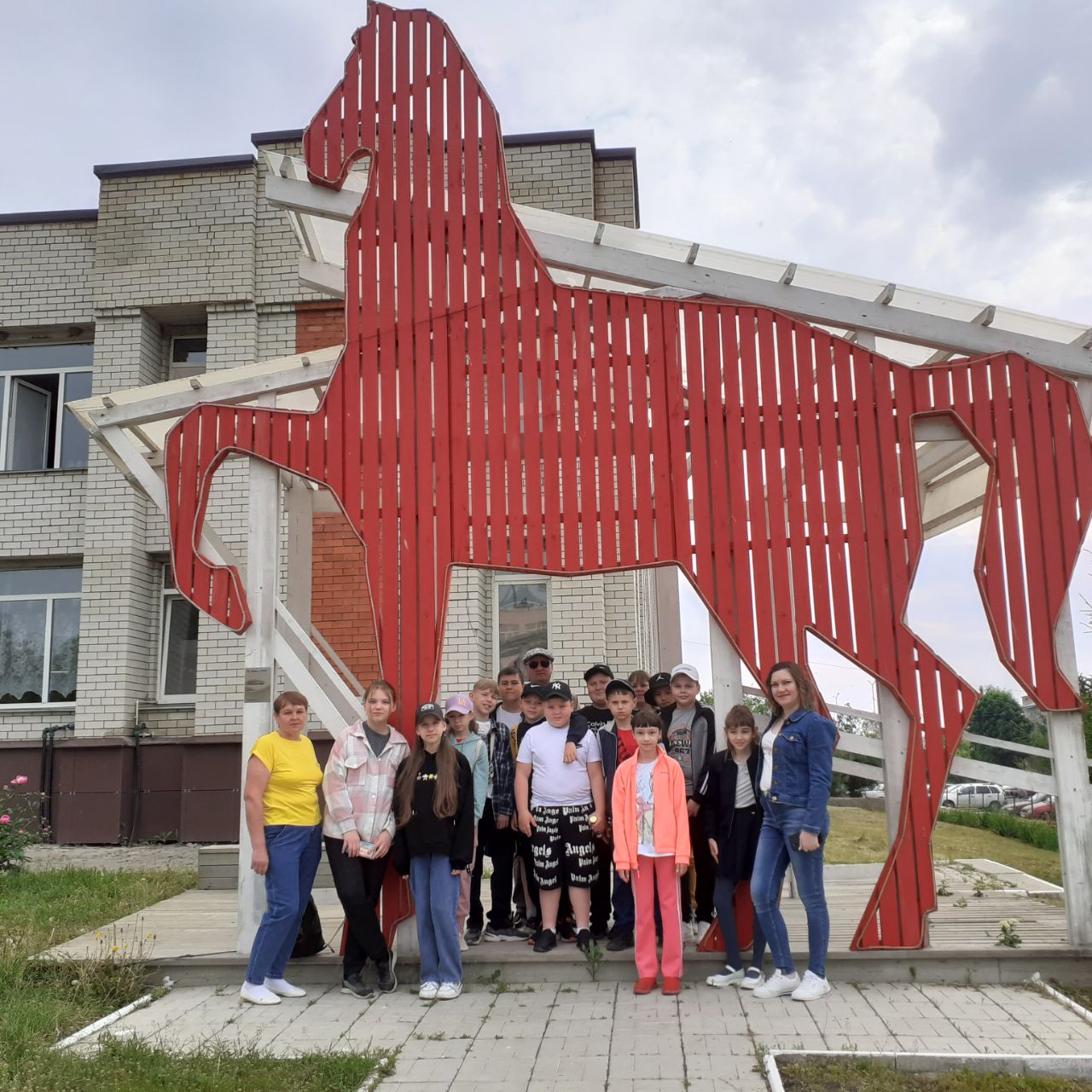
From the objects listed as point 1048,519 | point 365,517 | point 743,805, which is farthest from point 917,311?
point 365,517

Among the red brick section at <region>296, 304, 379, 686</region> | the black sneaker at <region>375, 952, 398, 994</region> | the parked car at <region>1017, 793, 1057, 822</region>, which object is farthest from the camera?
the parked car at <region>1017, 793, 1057, 822</region>

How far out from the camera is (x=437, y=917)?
5848mm

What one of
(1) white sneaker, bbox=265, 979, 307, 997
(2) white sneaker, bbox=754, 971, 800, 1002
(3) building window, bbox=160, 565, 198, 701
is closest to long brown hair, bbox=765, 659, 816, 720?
(2) white sneaker, bbox=754, 971, 800, 1002

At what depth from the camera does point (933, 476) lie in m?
9.07

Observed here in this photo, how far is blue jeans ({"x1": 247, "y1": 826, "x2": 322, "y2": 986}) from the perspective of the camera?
19.0 ft

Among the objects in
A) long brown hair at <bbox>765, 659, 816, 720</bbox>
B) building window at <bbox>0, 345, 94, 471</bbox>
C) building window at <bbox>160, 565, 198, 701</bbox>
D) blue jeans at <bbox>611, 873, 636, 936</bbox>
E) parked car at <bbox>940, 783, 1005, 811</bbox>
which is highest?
building window at <bbox>0, 345, 94, 471</bbox>

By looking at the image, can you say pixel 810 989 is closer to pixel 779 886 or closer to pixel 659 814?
pixel 779 886

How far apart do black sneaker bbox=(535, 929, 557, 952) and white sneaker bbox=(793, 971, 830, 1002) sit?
4.57 ft

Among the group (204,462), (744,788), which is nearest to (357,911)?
(744,788)

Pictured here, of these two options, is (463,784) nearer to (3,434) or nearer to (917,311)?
(917,311)

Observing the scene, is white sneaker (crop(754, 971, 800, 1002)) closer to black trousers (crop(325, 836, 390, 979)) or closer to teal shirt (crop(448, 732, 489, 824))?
teal shirt (crop(448, 732, 489, 824))

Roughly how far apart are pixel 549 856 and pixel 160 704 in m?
8.40

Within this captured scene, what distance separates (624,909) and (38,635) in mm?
10357

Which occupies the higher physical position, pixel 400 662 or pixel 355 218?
pixel 355 218
